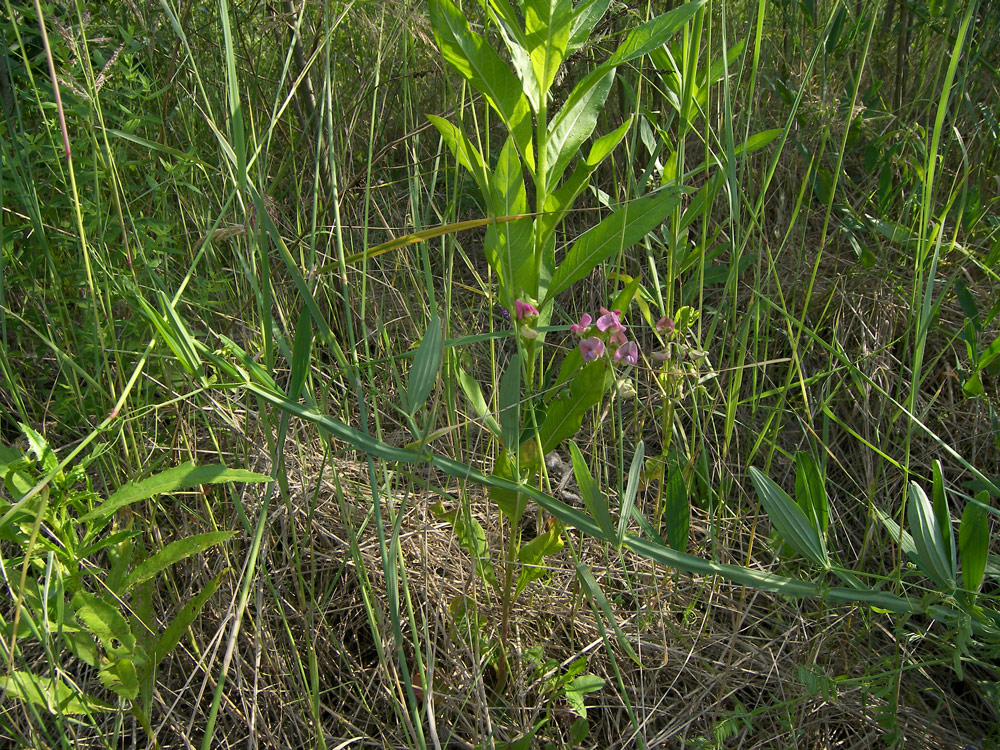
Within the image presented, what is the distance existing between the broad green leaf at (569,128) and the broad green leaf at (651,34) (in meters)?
0.05

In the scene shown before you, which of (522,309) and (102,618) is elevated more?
(522,309)

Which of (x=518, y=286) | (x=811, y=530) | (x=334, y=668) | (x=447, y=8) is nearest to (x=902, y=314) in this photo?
(x=811, y=530)

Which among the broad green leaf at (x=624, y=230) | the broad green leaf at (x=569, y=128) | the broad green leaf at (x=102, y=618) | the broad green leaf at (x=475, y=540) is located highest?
the broad green leaf at (x=569, y=128)

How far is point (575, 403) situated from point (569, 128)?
0.42 meters

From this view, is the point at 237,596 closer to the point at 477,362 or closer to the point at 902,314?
the point at 477,362

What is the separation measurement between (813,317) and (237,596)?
1377mm

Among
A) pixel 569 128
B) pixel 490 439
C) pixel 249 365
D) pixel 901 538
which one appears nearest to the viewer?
pixel 249 365

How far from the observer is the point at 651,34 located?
1.04m

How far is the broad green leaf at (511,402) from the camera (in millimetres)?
979

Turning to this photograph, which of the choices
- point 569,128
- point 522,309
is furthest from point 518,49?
point 522,309

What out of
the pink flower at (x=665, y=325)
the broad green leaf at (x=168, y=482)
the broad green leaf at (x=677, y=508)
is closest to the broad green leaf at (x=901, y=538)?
the broad green leaf at (x=677, y=508)

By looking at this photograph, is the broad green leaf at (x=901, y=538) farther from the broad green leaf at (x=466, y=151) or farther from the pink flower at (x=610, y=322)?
the broad green leaf at (x=466, y=151)

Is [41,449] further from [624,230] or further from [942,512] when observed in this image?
[942,512]

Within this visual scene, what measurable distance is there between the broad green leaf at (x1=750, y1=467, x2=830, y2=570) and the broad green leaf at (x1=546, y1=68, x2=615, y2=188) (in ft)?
1.68
